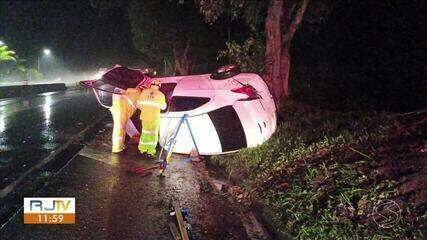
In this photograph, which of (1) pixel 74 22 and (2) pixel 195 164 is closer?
(2) pixel 195 164

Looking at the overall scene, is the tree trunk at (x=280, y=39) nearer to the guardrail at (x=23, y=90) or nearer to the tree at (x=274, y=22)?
the tree at (x=274, y=22)

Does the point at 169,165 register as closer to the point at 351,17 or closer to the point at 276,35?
the point at 276,35

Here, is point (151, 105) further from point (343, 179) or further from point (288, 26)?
point (288, 26)

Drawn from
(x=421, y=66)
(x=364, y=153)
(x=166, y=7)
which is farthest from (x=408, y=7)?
(x=166, y=7)

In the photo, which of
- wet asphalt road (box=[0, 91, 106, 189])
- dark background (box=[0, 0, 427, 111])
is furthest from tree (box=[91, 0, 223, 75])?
wet asphalt road (box=[0, 91, 106, 189])

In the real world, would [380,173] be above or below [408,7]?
below

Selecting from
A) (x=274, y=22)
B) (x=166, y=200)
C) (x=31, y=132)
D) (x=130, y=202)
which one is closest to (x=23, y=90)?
(x=31, y=132)

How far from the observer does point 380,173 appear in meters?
5.19

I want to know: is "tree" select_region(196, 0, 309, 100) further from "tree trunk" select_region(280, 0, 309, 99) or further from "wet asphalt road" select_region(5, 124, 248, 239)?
"wet asphalt road" select_region(5, 124, 248, 239)

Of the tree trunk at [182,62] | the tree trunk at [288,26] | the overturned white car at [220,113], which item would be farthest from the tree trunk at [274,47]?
the tree trunk at [182,62]

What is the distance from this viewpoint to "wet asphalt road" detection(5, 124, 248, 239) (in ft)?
16.6

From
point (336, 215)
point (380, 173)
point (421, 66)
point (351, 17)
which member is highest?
point (351, 17)

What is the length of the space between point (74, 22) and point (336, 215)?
80.3 m

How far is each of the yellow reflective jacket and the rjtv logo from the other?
2843 millimetres
